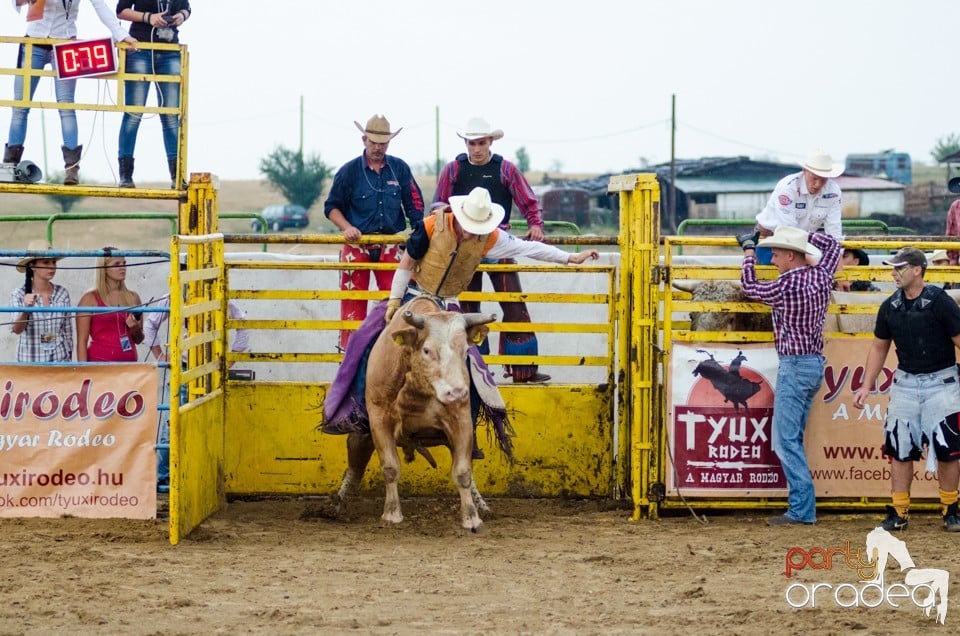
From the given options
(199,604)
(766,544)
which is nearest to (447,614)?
(199,604)

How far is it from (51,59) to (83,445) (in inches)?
106

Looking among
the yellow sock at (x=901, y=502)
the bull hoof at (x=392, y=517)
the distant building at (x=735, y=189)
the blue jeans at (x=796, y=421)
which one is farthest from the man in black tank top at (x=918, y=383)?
the distant building at (x=735, y=189)

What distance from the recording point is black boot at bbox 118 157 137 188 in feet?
28.5

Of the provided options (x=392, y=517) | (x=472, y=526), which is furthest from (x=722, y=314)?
(x=392, y=517)

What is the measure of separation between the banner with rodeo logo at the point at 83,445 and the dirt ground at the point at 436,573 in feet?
0.48

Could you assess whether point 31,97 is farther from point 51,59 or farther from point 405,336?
point 405,336

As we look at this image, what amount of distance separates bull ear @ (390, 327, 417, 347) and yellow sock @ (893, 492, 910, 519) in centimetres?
322

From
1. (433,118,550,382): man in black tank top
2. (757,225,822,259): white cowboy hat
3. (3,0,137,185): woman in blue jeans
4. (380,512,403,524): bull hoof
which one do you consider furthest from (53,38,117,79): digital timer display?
(757,225,822,259): white cowboy hat

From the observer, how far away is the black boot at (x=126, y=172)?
28.5ft

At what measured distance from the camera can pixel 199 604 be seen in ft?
19.8

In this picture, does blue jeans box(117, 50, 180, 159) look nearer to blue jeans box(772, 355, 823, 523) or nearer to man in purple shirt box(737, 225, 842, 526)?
man in purple shirt box(737, 225, 842, 526)

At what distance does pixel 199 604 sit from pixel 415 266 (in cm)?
286

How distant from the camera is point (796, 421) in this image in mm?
8102

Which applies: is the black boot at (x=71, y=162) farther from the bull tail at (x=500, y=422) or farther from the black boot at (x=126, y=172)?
→ the bull tail at (x=500, y=422)
